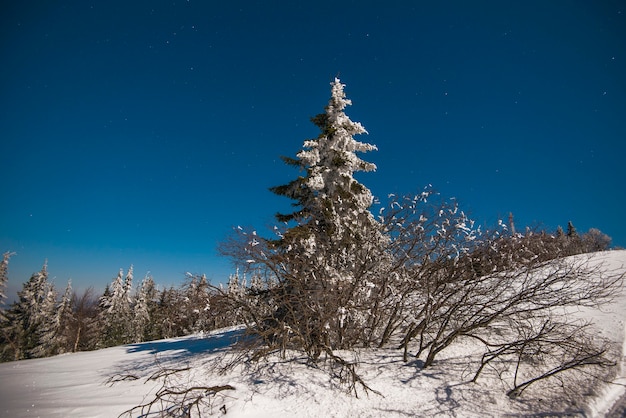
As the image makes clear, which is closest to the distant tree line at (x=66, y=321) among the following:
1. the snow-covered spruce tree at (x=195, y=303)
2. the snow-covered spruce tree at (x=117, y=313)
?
the snow-covered spruce tree at (x=117, y=313)

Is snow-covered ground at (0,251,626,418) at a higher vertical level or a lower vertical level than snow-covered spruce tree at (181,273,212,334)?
lower

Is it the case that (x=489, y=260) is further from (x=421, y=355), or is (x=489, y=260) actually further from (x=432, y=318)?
(x=421, y=355)

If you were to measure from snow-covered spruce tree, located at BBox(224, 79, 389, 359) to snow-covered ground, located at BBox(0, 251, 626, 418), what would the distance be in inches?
41.6

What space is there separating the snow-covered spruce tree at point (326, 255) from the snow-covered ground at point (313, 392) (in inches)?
41.6

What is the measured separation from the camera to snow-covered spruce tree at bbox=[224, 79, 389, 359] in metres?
8.89

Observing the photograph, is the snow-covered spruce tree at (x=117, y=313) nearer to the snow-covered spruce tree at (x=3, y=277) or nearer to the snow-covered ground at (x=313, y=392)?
the snow-covered spruce tree at (x=3, y=277)

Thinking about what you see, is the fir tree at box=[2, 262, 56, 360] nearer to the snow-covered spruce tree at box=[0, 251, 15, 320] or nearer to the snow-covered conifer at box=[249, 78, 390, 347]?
the snow-covered spruce tree at box=[0, 251, 15, 320]

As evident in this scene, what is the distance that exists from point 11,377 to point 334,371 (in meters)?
11.9

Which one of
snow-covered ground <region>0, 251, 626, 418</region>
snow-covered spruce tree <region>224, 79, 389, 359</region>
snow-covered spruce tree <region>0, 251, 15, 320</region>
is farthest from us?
snow-covered spruce tree <region>0, 251, 15, 320</region>

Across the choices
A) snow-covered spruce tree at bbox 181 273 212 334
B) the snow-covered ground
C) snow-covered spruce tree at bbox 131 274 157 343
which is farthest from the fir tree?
snow-covered spruce tree at bbox 181 273 212 334

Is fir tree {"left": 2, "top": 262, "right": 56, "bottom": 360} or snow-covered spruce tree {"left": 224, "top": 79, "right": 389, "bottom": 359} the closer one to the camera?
snow-covered spruce tree {"left": 224, "top": 79, "right": 389, "bottom": 359}

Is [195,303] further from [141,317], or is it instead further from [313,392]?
[141,317]

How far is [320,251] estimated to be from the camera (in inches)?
405

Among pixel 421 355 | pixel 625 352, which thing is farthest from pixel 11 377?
pixel 625 352
